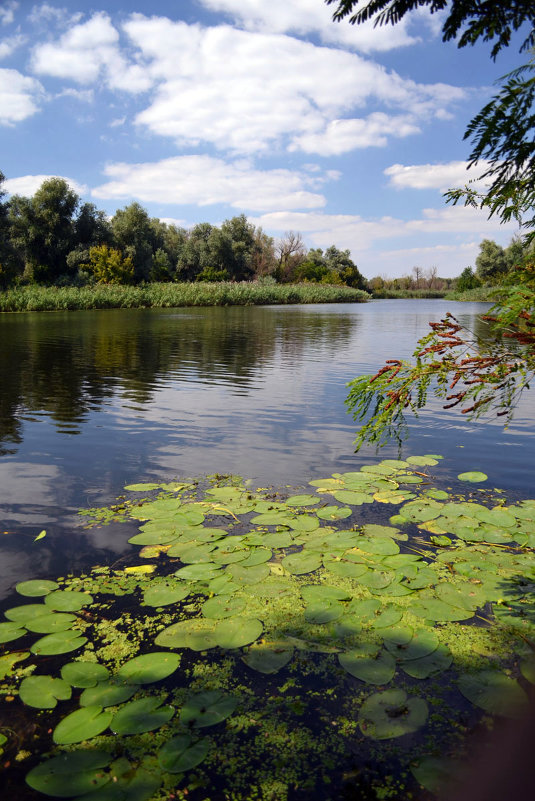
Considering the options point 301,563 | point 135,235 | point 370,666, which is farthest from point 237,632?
point 135,235

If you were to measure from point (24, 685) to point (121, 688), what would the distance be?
0.45 metres

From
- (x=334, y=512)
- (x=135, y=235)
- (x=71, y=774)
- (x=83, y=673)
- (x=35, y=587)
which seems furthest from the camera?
(x=135, y=235)

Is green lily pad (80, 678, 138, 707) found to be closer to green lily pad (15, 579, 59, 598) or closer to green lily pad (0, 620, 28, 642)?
green lily pad (0, 620, 28, 642)

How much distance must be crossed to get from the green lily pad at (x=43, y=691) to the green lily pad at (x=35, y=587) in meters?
0.84

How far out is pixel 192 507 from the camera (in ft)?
14.8

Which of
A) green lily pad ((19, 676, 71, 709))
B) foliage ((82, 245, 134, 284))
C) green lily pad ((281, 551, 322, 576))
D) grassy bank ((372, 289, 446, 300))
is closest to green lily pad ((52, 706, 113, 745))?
green lily pad ((19, 676, 71, 709))

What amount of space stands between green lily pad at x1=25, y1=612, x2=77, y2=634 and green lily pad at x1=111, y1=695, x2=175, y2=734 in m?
0.79

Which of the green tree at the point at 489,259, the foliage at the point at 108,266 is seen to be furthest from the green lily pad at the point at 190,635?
the green tree at the point at 489,259

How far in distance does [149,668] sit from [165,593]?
26.1 inches

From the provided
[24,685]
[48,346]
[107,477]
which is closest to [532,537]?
[24,685]

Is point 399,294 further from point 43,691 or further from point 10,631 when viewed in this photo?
point 43,691

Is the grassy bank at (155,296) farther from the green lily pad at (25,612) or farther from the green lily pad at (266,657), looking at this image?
the green lily pad at (266,657)

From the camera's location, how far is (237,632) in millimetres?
2721

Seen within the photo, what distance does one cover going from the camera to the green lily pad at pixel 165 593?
3030 mm
